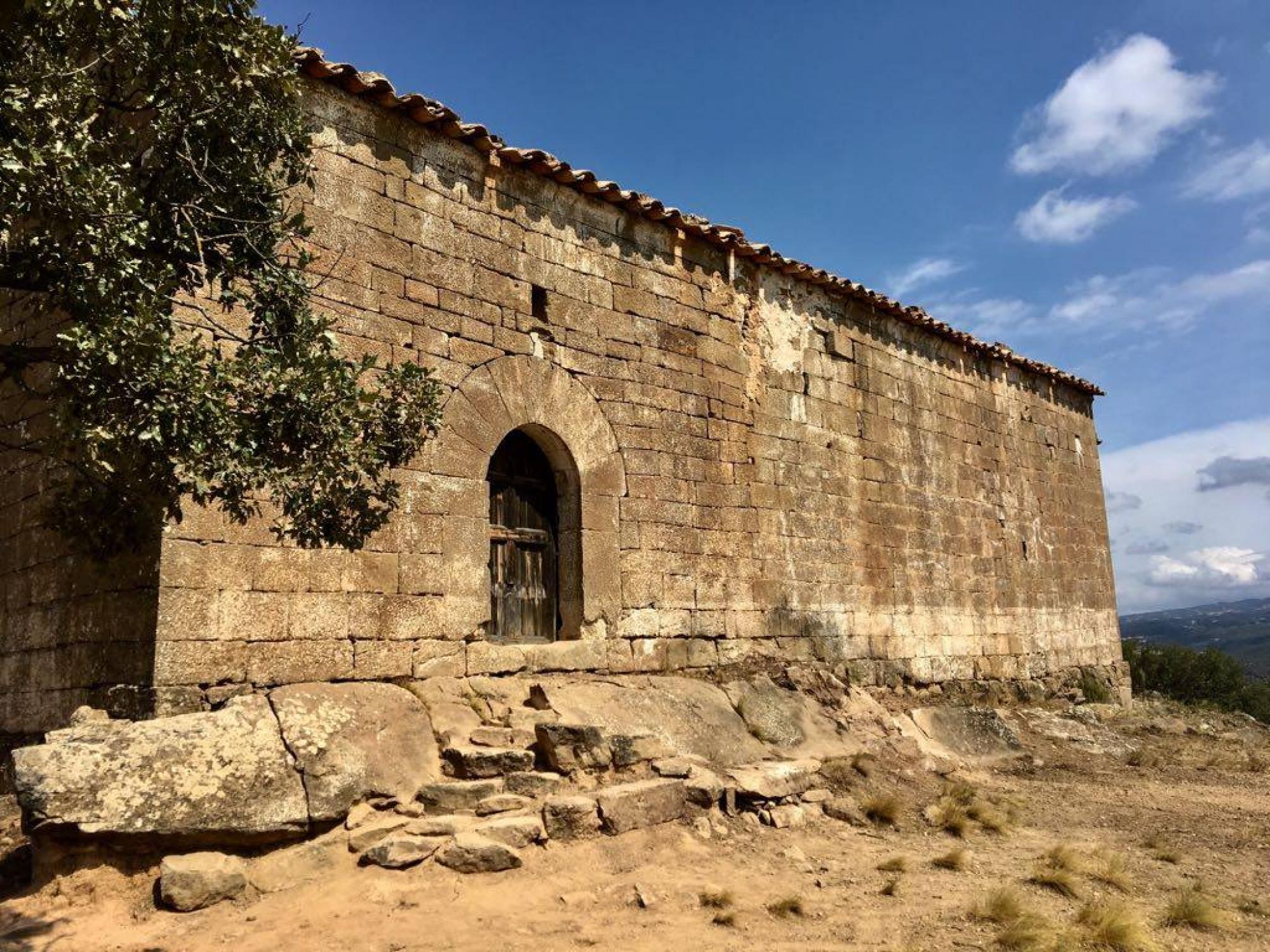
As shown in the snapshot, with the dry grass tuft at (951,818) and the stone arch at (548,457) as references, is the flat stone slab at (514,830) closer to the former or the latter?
→ the stone arch at (548,457)

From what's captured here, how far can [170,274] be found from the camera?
4.37 m

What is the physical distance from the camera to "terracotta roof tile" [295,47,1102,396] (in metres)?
7.34

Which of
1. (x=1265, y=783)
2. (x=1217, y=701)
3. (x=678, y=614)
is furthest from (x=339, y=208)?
(x=1217, y=701)

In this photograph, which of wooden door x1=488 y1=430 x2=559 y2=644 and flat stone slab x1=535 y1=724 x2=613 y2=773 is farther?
wooden door x1=488 y1=430 x2=559 y2=644

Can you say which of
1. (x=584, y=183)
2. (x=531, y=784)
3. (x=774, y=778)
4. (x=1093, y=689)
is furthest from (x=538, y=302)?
(x=1093, y=689)

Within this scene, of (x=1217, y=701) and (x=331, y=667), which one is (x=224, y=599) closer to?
(x=331, y=667)

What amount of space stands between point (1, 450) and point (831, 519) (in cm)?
791

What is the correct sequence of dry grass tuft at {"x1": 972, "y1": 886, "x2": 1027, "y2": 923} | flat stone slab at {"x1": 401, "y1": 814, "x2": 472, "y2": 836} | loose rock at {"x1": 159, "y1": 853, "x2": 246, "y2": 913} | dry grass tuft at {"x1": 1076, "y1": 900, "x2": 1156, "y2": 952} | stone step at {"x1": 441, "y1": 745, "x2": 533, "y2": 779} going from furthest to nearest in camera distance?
stone step at {"x1": 441, "y1": 745, "x2": 533, "y2": 779} → flat stone slab at {"x1": 401, "y1": 814, "x2": 472, "y2": 836} → dry grass tuft at {"x1": 972, "y1": 886, "x2": 1027, "y2": 923} → dry grass tuft at {"x1": 1076, "y1": 900, "x2": 1156, "y2": 952} → loose rock at {"x1": 159, "y1": 853, "x2": 246, "y2": 913}

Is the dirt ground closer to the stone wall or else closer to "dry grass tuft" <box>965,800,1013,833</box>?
"dry grass tuft" <box>965,800,1013,833</box>

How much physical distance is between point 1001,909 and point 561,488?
15.6 ft

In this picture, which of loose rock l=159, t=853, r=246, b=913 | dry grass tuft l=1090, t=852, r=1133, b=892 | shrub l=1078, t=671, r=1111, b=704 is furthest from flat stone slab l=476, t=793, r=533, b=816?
shrub l=1078, t=671, r=1111, b=704

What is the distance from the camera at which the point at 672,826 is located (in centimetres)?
671

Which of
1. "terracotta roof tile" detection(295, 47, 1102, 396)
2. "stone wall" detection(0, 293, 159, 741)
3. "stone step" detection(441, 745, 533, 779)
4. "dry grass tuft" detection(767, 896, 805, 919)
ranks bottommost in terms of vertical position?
"dry grass tuft" detection(767, 896, 805, 919)

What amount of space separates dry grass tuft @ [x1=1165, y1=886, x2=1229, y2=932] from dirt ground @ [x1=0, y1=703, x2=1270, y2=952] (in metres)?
0.06
